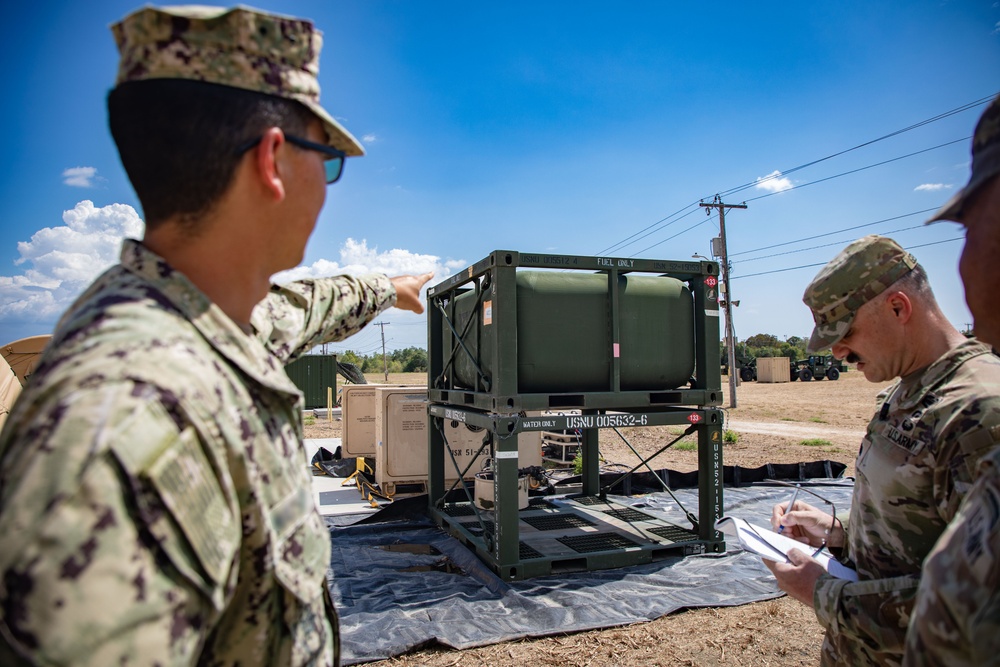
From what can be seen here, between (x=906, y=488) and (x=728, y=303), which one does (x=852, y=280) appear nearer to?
(x=906, y=488)

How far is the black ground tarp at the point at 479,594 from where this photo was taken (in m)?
4.35

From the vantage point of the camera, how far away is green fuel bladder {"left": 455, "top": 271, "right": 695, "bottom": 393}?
211 inches

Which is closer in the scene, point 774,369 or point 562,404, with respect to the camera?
point 562,404

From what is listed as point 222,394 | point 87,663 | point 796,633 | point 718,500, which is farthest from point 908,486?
point 718,500

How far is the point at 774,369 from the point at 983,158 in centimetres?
4234

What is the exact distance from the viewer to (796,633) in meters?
4.38

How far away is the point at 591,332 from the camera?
5508 mm

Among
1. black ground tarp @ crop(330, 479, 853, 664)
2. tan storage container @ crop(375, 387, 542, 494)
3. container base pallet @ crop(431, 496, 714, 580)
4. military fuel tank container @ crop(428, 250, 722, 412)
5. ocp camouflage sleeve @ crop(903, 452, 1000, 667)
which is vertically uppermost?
military fuel tank container @ crop(428, 250, 722, 412)

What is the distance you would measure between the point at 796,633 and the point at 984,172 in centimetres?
425

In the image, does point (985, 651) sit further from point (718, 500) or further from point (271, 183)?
point (718, 500)

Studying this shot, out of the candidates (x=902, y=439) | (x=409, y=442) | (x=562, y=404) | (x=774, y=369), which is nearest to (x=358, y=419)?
(x=409, y=442)

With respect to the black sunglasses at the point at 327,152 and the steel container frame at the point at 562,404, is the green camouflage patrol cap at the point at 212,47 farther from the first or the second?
the steel container frame at the point at 562,404

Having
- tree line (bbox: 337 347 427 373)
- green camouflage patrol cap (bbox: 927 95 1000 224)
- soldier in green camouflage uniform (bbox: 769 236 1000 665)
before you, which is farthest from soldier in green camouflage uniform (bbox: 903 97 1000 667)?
tree line (bbox: 337 347 427 373)

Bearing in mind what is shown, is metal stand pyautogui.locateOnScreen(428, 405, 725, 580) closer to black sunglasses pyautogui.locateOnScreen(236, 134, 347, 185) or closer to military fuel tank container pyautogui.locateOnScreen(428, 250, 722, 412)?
military fuel tank container pyautogui.locateOnScreen(428, 250, 722, 412)
